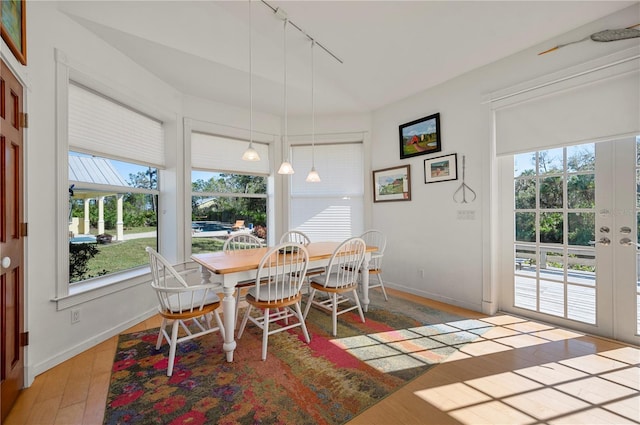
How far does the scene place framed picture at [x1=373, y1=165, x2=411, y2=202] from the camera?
3.76m

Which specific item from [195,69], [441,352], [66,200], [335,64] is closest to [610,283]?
[441,352]

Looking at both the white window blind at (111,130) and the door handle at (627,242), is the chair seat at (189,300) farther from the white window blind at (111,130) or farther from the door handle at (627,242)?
the door handle at (627,242)

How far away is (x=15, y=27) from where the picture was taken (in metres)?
1.63

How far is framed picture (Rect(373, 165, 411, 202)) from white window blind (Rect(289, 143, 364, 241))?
255 mm

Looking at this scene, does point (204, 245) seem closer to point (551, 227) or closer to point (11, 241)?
point (11, 241)

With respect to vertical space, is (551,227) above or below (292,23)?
below

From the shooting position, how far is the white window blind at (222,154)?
3.70 m

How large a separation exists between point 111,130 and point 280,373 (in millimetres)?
2776

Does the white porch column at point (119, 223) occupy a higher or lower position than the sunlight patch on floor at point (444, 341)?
higher

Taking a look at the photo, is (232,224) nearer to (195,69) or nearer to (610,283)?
(195,69)

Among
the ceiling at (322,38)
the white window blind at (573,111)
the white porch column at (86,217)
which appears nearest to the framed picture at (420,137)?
the ceiling at (322,38)

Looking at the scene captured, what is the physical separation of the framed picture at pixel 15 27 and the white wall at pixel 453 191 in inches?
144

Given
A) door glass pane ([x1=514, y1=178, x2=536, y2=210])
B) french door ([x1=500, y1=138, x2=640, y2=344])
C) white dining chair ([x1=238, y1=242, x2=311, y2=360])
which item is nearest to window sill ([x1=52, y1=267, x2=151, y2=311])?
white dining chair ([x1=238, y1=242, x2=311, y2=360])

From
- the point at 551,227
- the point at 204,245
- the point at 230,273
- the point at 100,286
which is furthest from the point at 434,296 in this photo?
the point at 100,286
